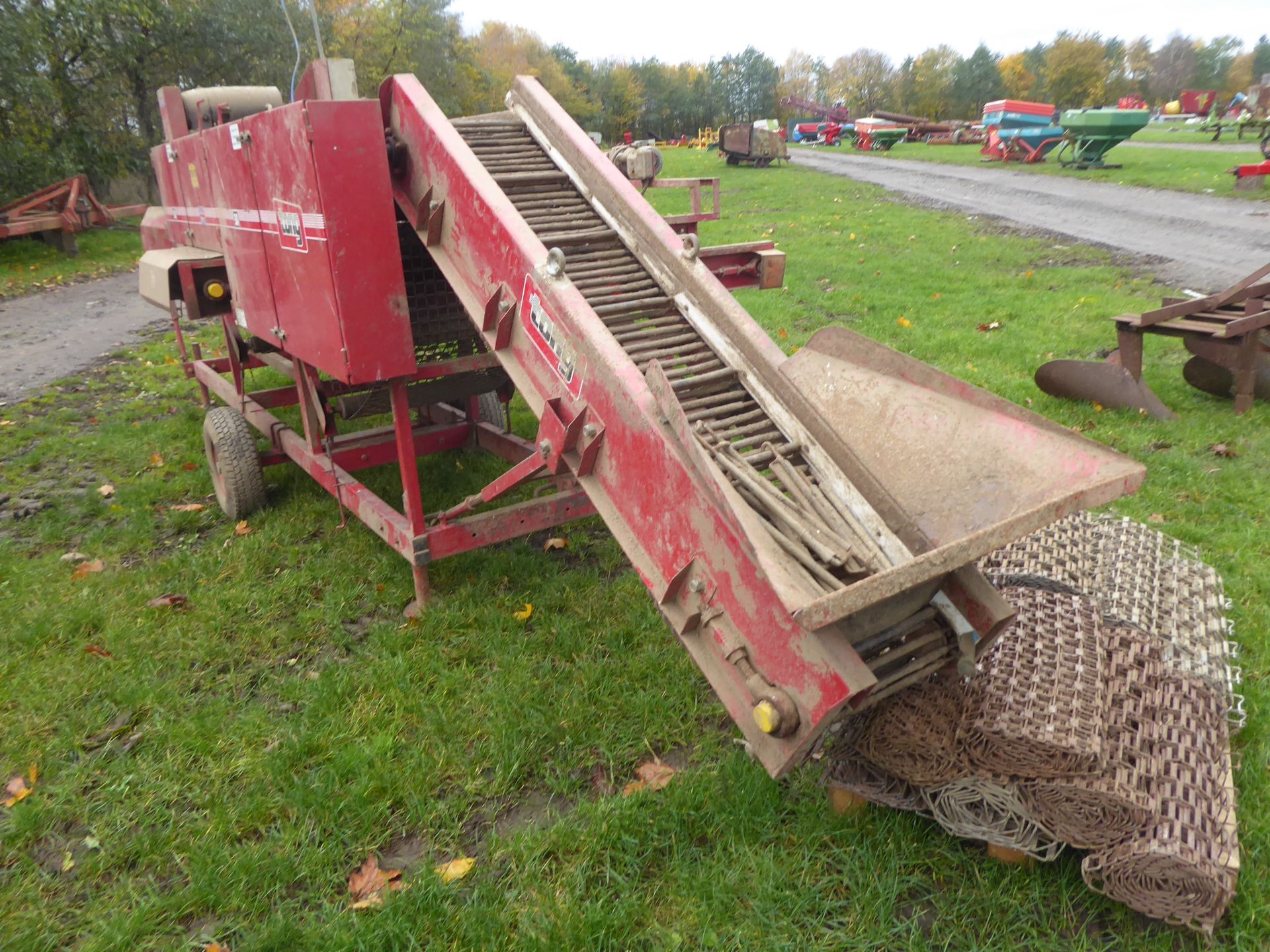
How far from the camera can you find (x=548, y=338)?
285 centimetres

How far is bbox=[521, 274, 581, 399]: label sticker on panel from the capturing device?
2746 mm

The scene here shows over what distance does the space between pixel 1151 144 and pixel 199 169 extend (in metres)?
32.0

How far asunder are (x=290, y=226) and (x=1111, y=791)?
141 inches

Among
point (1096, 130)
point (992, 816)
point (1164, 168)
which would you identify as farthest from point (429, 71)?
point (992, 816)

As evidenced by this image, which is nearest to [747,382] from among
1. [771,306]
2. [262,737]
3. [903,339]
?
[262,737]

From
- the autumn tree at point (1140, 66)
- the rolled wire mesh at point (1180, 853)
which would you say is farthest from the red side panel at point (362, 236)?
the autumn tree at point (1140, 66)

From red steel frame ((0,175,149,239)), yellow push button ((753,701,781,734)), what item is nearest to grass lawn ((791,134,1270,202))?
yellow push button ((753,701,781,734))

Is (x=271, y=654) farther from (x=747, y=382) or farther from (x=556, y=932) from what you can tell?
(x=747, y=382)

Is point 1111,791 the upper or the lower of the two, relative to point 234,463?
lower

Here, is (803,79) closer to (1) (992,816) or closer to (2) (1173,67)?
(2) (1173,67)

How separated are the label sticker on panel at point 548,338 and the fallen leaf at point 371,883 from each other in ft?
5.31

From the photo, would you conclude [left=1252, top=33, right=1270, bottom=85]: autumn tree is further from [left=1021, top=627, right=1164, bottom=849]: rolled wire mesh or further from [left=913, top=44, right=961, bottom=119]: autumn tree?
[left=1021, top=627, right=1164, bottom=849]: rolled wire mesh

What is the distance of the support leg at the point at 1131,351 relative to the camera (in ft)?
20.4

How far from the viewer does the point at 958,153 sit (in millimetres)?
30281
